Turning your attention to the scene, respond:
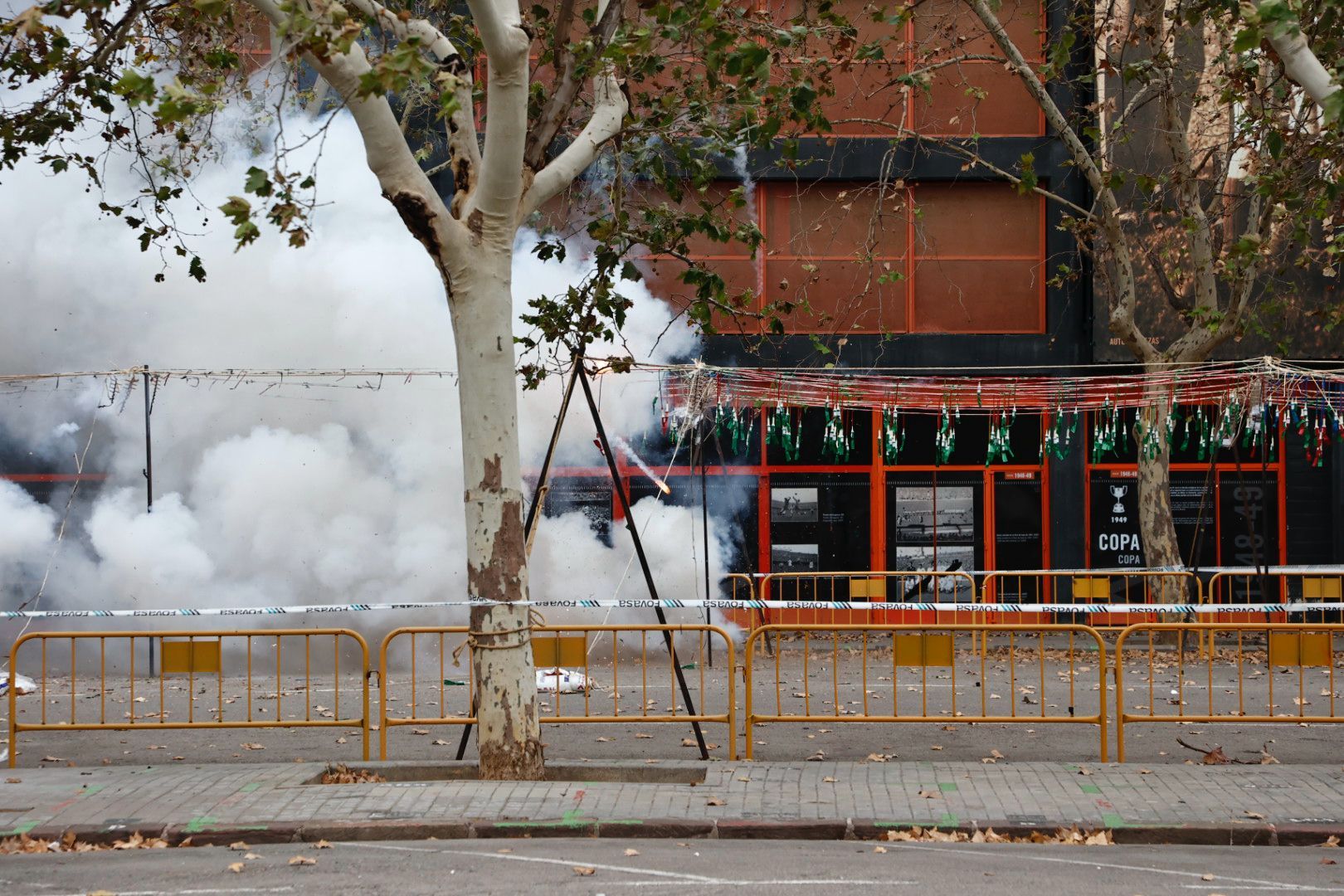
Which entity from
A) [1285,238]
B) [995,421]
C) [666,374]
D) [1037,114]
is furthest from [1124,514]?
[666,374]

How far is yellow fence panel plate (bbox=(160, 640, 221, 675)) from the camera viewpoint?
33.3ft

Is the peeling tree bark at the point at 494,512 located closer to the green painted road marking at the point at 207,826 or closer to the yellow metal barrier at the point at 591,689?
the yellow metal barrier at the point at 591,689

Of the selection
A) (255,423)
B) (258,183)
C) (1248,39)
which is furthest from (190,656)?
(1248,39)

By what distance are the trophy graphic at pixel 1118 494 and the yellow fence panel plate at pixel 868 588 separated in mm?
3623

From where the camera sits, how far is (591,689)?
13336mm

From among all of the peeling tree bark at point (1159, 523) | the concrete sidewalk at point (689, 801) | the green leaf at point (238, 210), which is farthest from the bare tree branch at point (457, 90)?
the peeling tree bark at point (1159, 523)

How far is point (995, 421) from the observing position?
63.4ft

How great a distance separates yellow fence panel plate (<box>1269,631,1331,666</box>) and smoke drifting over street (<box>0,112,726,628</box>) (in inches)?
302

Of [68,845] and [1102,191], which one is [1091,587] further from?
[68,845]

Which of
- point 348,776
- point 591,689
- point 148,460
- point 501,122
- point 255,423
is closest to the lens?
point 501,122

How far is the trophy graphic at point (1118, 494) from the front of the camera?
1933 centimetres

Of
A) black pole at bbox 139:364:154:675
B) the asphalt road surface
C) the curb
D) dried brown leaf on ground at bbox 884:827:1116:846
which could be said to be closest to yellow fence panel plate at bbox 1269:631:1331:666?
the curb

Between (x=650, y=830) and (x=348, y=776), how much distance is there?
7.90 ft

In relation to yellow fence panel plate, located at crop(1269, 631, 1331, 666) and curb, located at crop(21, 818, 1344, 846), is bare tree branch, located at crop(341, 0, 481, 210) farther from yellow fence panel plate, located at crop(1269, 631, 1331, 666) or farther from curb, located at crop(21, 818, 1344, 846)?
yellow fence panel plate, located at crop(1269, 631, 1331, 666)
